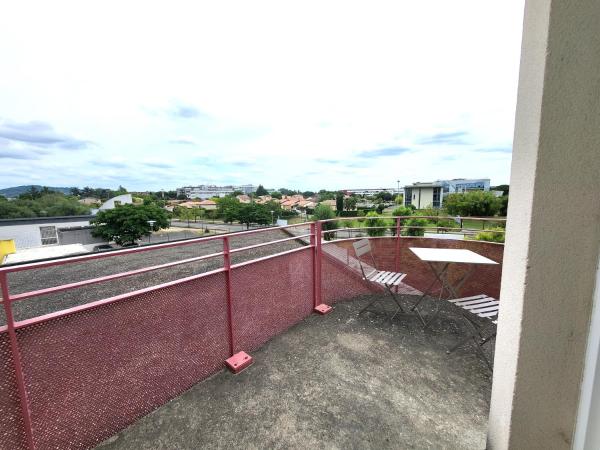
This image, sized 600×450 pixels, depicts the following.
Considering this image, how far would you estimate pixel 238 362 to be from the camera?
2689mm

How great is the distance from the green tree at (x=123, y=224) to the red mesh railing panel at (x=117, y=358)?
1500 inches

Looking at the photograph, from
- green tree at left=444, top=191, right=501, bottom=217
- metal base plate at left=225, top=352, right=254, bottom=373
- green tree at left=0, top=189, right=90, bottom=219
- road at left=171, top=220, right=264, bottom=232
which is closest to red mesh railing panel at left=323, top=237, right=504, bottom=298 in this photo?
metal base plate at left=225, top=352, right=254, bottom=373

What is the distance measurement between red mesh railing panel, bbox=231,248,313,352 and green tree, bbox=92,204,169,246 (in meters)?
37.7

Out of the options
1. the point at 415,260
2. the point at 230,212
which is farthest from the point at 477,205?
the point at 230,212

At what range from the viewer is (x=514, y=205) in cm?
107

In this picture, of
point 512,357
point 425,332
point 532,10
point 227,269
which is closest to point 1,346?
point 227,269

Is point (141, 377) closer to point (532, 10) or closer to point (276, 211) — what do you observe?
point (532, 10)

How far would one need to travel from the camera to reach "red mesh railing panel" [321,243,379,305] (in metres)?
4.10

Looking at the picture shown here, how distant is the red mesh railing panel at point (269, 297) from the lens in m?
2.88

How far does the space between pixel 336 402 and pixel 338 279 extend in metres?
2.17

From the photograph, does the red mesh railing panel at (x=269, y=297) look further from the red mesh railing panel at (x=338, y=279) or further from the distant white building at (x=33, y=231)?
the distant white building at (x=33, y=231)

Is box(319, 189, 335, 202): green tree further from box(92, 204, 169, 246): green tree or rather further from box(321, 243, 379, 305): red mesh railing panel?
box(321, 243, 379, 305): red mesh railing panel

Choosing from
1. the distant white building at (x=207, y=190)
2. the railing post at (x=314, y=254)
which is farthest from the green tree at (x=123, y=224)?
the distant white building at (x=207, y=190)

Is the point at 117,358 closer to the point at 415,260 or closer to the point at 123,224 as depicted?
the point at 415,260
